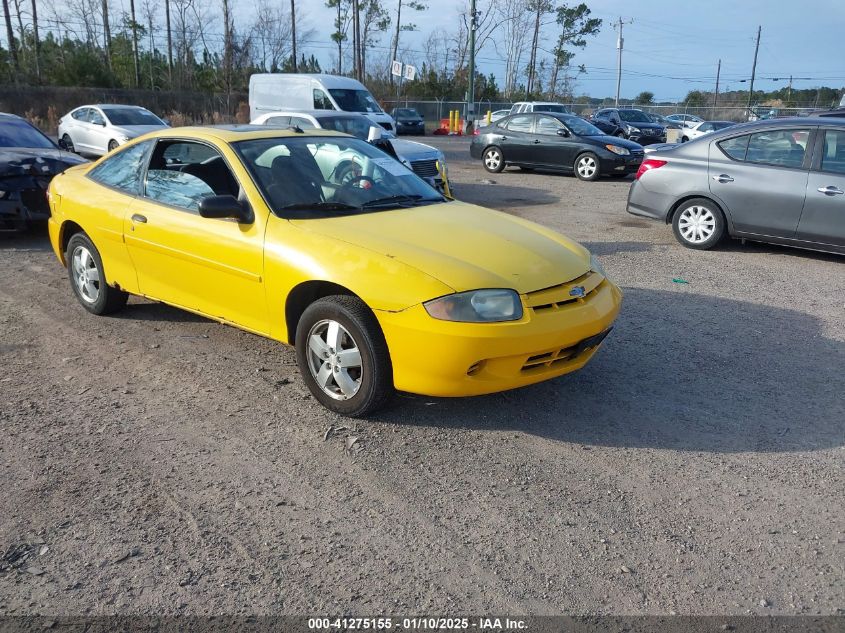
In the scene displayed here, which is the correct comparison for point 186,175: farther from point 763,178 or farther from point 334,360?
point 763,178

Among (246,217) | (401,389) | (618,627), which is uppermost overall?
(246,217)

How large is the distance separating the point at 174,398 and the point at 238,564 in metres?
1.81

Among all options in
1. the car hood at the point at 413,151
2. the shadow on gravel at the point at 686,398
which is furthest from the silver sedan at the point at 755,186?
the car hood at the point at 413,151

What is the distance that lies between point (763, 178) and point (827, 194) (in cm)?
70

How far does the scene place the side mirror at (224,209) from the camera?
168 inches

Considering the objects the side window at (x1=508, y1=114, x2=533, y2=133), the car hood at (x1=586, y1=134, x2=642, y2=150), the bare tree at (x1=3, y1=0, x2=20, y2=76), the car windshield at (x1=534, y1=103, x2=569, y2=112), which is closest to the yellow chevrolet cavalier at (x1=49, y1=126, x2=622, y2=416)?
the car hood at (x1=586, y1=134, x2=642, y2=150)

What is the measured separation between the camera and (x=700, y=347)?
211 inches

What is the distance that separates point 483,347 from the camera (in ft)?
11.9

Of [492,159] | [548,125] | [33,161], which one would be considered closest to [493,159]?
[492,159]

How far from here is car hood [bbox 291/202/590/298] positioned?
12.5ft

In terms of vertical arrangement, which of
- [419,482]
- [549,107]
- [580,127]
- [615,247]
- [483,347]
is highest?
[549,107]

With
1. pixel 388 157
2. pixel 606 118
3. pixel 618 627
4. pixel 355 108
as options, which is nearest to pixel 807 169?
pixel 388 157

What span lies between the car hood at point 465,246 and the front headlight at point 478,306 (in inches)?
1.8

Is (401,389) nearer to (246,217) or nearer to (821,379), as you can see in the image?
(246,217)
